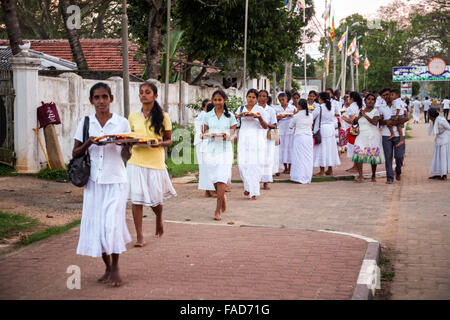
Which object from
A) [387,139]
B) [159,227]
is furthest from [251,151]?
[387,139]

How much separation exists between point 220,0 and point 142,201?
15.9 m

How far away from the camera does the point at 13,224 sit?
8273mm

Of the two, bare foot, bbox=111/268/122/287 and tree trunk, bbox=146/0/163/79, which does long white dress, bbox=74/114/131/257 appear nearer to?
bare foot, bbox=111/268/122/287

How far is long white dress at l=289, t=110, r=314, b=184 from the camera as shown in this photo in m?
13.3

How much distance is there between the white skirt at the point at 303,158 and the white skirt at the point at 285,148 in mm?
1531

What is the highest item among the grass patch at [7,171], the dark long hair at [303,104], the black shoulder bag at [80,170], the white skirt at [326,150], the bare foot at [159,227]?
the dark long hair at [303,104]

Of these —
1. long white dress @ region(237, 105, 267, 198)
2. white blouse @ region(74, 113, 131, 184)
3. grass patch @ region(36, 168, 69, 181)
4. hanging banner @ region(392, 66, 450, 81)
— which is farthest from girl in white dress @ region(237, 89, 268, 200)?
hanging banner @ region(392, 66, 450, 81)

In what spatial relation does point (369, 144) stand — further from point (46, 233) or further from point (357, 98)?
point (46, 233)

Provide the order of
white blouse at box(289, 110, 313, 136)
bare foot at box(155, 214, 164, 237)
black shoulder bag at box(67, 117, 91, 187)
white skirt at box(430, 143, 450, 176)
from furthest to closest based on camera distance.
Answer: white skirt at box(430, 143, 450, 176), white blouse at box(289, 110, 313, 136), bare foot at box(155, 214, 164, 237), black shoulder bag at box(67, 117, 91, 187)

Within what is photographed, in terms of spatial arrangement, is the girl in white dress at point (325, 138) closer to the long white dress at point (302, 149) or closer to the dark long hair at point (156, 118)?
the long white dress at point (302, 149)

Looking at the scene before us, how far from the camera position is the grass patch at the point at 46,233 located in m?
7.33

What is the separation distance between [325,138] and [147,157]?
8314 mm

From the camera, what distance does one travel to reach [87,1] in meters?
33.5

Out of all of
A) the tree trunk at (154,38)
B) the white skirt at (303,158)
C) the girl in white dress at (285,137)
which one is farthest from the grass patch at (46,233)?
the tree trunk at (154,38)
